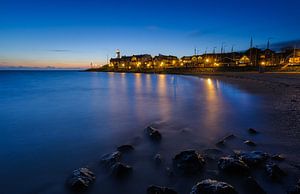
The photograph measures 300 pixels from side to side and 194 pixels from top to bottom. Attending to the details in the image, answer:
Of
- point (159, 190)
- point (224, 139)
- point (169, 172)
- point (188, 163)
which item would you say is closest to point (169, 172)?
point (169, 172)

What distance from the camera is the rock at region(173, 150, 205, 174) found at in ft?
15.5

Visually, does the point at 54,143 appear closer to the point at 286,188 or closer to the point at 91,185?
the point at 91,185

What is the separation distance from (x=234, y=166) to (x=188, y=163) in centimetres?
95

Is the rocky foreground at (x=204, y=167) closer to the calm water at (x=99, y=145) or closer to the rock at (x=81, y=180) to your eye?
the rock at (x=81, y=180)

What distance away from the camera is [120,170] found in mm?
4754

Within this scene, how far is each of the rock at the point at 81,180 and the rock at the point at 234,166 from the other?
2.75 m

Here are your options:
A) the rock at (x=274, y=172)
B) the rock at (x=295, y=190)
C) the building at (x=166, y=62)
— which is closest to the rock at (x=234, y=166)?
the rock at (x=274, y=172)

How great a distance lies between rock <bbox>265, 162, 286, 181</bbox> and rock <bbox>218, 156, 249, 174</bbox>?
40 cm

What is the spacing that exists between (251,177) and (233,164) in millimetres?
421

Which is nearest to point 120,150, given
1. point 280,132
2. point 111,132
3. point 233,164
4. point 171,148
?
point 171,148

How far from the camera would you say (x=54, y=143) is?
24.2ft

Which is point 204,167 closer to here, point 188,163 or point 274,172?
point 188,163

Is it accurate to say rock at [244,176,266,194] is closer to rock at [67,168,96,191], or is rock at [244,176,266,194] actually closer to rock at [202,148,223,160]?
rock at [202,148,223,160]

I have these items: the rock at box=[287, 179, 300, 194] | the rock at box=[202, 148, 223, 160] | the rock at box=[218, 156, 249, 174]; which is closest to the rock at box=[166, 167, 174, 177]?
the rock at box=[218, 156, 249, 174]
